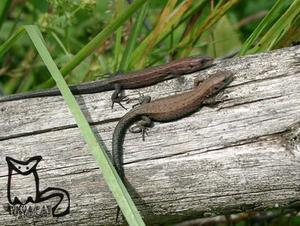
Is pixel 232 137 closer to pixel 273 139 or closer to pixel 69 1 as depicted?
pixel 273 139

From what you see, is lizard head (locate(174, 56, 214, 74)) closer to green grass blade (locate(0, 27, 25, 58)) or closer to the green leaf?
the green leaf

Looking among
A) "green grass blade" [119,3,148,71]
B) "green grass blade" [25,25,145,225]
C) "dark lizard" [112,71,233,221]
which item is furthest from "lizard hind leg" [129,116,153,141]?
"green grass blade" [119,3,148,71]

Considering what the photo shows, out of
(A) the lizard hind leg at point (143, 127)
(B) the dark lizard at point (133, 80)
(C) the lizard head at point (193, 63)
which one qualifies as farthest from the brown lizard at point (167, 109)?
(C) the lizard head at point (193, 63)

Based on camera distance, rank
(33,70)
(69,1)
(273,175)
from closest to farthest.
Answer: (273,175) → (69,1) → (33,70)

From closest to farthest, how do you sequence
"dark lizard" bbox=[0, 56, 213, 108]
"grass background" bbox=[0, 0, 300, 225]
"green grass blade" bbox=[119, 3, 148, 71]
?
"grass background" bbox=[0, 0, 300, 225] → "dark lizard" bbox=[0, 56, 213, 108] → "green grass blade" bbox=[119, 3, 148, 71]

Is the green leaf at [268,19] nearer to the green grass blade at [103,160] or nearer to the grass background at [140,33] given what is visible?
the grass background at [140,33]

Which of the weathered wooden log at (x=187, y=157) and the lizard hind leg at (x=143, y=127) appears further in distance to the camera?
the lizard hind leg at (x=143, y=127)

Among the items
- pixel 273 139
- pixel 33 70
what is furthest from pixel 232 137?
pixel 33 70
